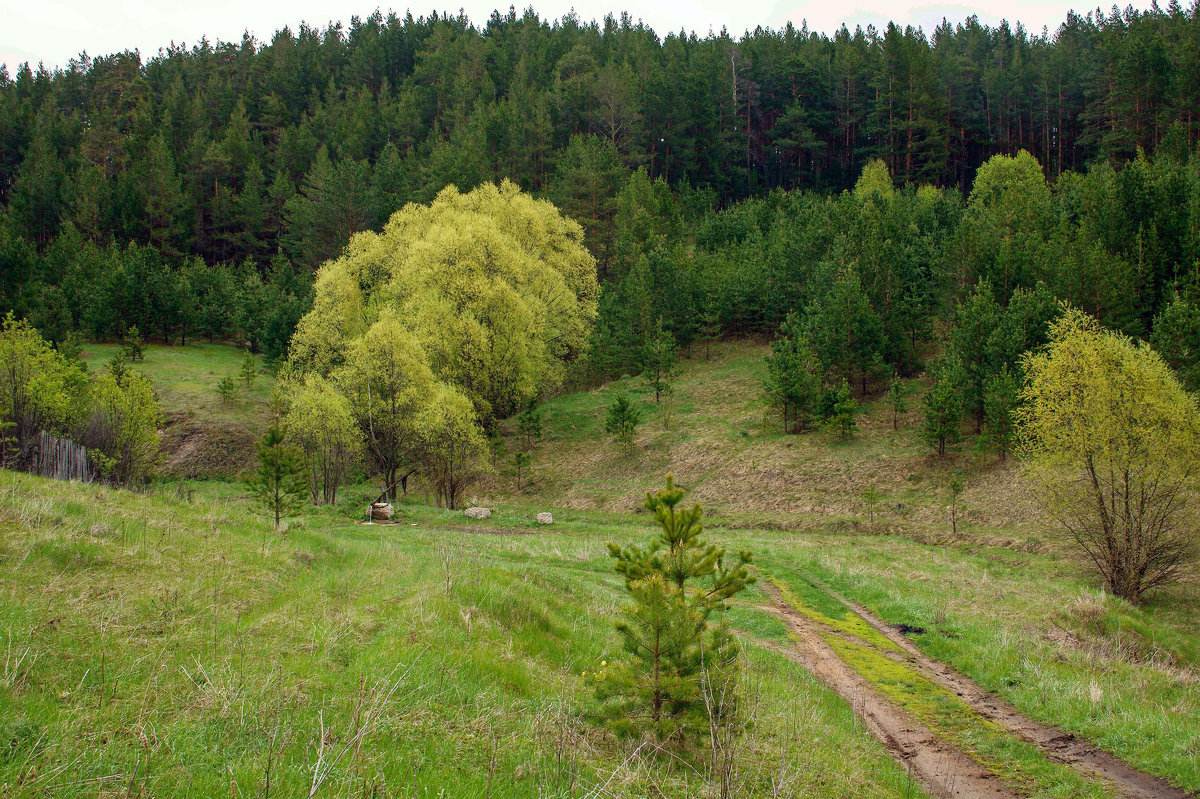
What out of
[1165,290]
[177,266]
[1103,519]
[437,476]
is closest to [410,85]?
[177,266]

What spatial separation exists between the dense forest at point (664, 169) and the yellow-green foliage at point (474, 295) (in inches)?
195

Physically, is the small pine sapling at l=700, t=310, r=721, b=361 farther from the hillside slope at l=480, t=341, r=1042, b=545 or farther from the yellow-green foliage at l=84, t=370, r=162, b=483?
the yellow-green foliage at l=84, t=370, r=162, b=483

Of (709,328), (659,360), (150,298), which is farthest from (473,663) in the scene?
(150,298)

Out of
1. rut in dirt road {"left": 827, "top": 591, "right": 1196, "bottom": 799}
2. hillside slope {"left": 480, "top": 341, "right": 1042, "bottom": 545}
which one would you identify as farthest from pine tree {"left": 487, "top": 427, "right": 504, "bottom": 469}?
rut in dirt road {"left": 827, "top": 591, "right": 1196, "bottom": 799}

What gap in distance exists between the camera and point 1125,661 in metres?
13.3

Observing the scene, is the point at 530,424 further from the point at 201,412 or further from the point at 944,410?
the point at 201,412

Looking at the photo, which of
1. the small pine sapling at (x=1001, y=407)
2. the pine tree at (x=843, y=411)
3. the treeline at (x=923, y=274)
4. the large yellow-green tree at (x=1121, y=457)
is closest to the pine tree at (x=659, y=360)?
the treeline at (x=923, y=274)

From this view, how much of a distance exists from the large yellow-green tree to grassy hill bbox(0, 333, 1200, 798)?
1.34 meters

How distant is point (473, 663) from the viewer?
769 cm

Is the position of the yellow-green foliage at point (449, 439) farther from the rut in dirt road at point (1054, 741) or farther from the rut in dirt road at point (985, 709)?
the rut in dirt road at point (1054, 741)

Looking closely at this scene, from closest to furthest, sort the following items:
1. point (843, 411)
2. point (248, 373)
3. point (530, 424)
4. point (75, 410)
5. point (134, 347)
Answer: point (75, 410)
point (843, 411)
point (530, 424)
point (248, 373)
point (134, 347)

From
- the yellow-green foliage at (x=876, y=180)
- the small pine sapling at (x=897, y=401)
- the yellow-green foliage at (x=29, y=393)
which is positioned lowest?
the small pine sapling at (x=897, y=401)

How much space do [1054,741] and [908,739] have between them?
224cm

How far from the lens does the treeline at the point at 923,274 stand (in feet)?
93.7
